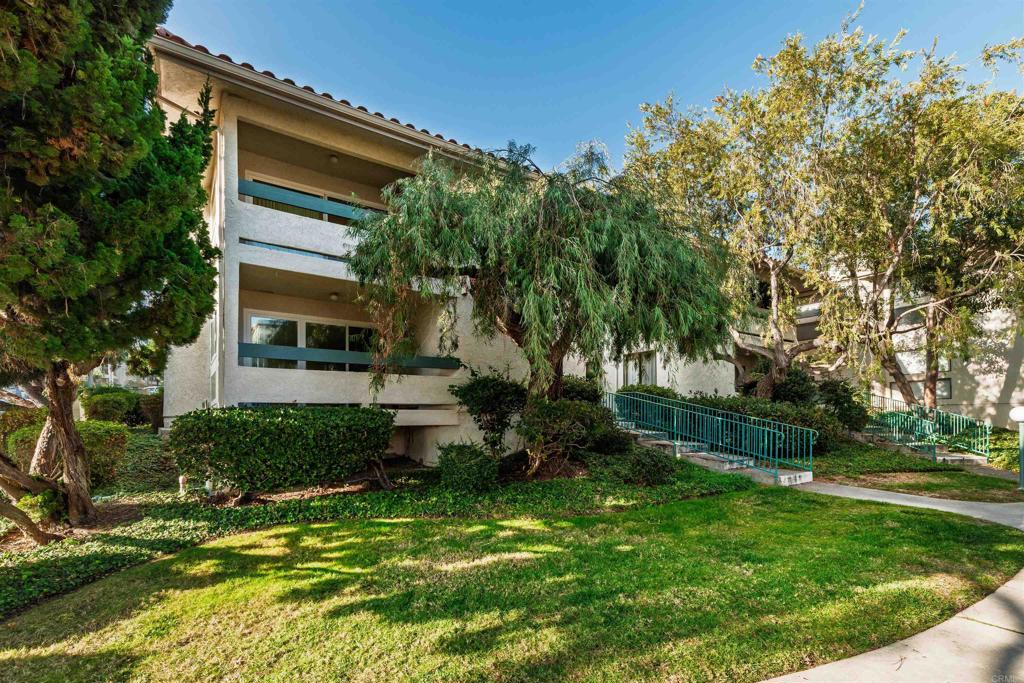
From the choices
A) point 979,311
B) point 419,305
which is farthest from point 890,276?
point 419,305

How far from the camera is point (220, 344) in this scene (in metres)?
8.81

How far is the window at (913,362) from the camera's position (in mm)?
19109

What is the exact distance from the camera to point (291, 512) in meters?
7.02

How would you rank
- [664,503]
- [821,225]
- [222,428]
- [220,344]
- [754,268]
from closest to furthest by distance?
[222,428], [664,503], [220,344], [821,225], [754,268]

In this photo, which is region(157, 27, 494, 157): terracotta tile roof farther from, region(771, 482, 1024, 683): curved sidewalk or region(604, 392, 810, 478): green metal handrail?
region(771, 482, 1024, 683): curved sidewalk

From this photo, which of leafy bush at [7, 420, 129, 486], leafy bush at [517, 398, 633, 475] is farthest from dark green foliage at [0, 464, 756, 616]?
leafy bush at [7, 420, 129, 486]

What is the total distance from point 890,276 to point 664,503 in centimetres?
1127

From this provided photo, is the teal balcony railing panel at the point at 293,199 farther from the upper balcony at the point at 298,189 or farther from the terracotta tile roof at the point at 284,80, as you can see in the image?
the terracotta tile roof at the point at 284,80

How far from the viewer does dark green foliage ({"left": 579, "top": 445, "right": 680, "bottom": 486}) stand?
28.7 ft

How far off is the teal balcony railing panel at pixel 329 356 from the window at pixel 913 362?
1946 centimetres

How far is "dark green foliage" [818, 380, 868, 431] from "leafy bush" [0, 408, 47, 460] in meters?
20.2

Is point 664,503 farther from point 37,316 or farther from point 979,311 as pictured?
point 979,311

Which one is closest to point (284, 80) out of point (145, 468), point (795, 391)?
point (145, 468)

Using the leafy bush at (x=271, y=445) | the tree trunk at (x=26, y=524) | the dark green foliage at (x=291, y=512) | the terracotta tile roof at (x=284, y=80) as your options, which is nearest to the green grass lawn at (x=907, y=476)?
the dark green foliage at (x=291, y=512)
